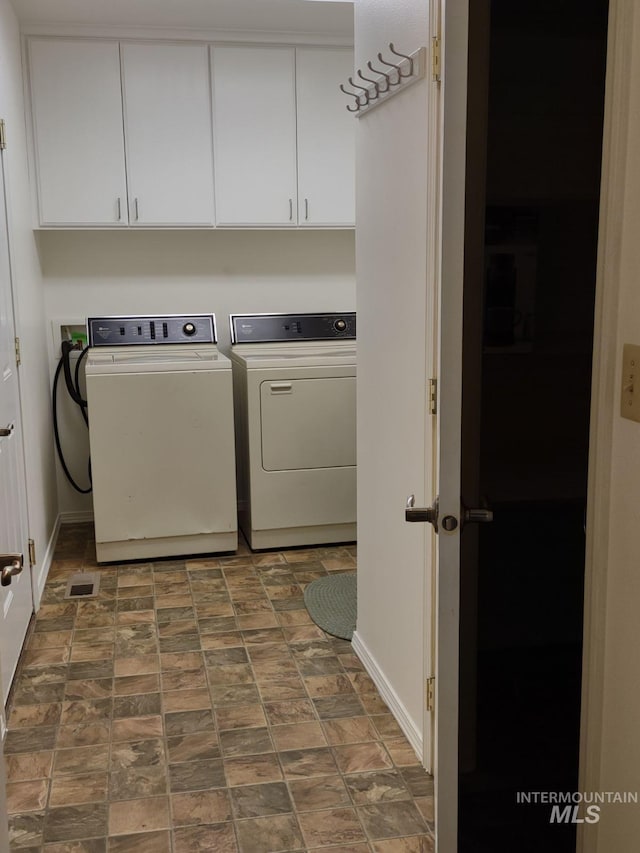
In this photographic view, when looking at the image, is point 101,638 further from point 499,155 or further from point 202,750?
point 499,155

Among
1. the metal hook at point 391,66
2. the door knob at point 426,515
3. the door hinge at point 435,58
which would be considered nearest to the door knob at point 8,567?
the door knob at point 426,515

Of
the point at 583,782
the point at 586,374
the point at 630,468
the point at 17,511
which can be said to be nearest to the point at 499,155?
the point at 586,374

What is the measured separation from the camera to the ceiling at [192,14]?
12.6 feet

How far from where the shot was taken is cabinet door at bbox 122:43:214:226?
420cm

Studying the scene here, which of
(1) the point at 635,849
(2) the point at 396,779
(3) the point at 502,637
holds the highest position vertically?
(3) the point at 502,637

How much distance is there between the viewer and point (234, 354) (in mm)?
4477

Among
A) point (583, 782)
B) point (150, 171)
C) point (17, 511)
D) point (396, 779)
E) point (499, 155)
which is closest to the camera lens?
point (583, 782)

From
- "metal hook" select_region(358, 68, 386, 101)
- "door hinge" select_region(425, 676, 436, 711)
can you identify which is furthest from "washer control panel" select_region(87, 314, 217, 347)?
"door hinge" select_region(425, 676, 436, 711)

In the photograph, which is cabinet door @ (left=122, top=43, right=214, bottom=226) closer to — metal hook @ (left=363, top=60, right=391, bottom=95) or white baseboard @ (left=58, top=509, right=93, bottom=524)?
white baseboard @ (left=58, top=509, right=93, bottom=524)

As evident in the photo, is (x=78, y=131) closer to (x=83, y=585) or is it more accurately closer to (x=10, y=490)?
(x=10, y=490)

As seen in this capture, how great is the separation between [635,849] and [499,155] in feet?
4.44

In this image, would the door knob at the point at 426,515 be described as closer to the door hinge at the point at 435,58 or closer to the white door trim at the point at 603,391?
the white door trim at the point at 603,391

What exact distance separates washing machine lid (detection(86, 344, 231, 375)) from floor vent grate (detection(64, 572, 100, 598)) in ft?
3.00

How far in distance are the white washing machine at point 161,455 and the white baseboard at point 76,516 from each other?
78 cm
